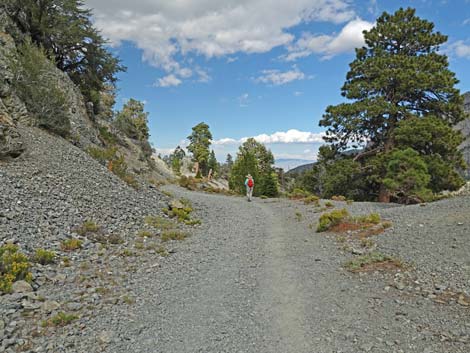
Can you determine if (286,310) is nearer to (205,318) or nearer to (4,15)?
(205,318)

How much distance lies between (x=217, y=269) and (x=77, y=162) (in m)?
9.42

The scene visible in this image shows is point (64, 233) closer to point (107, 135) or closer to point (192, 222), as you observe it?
point (192, 222)

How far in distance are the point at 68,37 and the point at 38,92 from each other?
1200cm

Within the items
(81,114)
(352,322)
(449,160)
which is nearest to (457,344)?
(352,322)

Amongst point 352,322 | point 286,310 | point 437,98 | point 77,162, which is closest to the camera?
point 352,322

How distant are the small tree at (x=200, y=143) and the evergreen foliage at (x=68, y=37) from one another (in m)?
30.0

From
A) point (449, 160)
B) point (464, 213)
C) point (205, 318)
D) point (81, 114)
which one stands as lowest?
point (205, 318)

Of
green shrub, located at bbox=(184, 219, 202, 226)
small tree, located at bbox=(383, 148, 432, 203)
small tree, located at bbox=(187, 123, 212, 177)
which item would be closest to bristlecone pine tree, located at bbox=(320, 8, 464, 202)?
small tree, located at bbox=(383, 148, 432, 203)

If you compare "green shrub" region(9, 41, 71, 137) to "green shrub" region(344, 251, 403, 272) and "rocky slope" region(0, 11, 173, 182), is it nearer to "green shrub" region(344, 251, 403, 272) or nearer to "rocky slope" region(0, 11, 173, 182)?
"rocky slope" region(0, 11, 173, 182)

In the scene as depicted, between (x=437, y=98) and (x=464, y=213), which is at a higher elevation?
(x=437, y=98)

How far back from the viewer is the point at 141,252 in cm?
872

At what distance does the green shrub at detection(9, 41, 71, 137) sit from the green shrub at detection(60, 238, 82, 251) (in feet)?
33.6

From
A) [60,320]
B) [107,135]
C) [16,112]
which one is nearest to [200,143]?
[107,135]

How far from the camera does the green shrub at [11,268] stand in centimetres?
564
